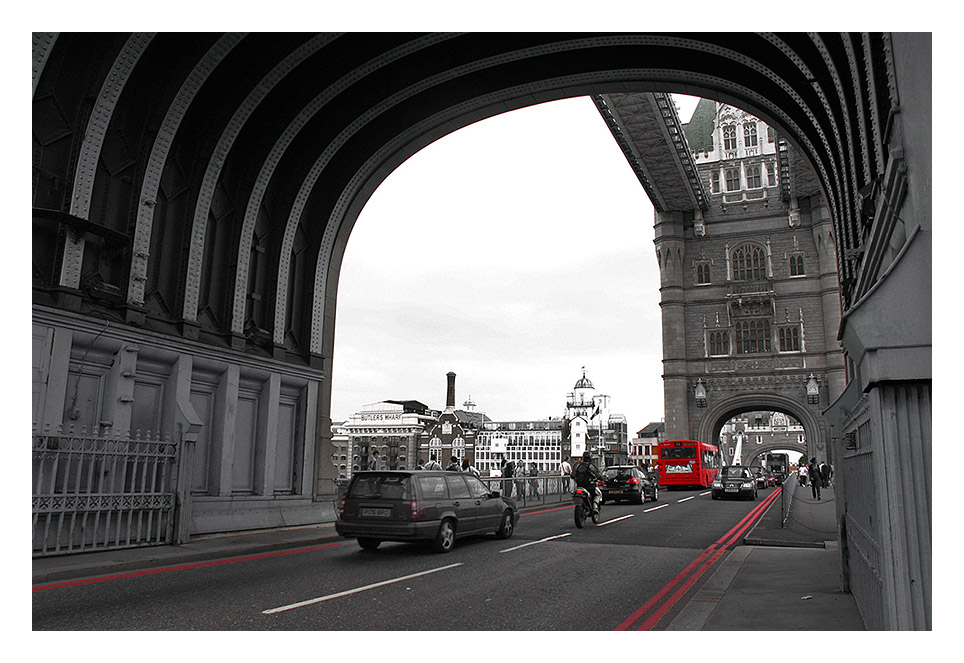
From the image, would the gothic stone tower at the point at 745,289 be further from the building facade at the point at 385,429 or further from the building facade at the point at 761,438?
the building facade at the point at 385,429

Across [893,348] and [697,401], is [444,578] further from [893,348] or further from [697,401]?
[697,401]

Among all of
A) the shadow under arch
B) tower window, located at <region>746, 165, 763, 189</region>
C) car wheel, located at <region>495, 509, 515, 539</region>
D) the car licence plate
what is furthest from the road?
tower window, located at <region>746, 165, 763, 189</region>

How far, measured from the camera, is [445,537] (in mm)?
12320

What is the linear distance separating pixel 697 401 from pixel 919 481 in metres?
49.6

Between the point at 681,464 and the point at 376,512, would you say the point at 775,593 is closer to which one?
the point at 376,512

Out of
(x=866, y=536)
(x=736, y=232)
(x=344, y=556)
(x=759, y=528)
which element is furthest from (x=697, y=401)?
(x=866, y=536)

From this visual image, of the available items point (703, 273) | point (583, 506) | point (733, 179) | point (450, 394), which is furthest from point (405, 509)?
point (450, 394)

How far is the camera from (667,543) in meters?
14.3

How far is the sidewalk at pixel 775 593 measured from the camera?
21.7ft

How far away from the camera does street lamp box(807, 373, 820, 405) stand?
49500mm

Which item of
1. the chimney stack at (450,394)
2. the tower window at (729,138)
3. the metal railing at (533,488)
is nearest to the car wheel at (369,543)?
the metal railing at (533,488)

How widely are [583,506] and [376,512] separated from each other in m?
6.98

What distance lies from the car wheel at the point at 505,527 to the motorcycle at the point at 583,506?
2749mm

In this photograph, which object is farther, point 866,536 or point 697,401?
point 697,401
